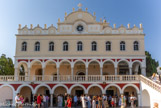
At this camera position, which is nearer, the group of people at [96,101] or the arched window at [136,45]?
the group of people at [96,101]

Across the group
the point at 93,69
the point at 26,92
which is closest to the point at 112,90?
the point at 93,69

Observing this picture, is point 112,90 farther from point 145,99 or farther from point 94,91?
point 145,99

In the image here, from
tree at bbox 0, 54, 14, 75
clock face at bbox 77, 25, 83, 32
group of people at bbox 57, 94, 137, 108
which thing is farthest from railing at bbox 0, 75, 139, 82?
tree at bbox 0, 54, 14, 75

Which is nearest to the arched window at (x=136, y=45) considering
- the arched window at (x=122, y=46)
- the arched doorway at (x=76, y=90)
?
the arched window at (x=122, y=46)

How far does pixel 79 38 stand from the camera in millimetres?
27062

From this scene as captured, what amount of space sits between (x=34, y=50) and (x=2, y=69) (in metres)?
14.8

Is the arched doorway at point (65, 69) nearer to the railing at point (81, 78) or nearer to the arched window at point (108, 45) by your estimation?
the railing at point (81, 78)

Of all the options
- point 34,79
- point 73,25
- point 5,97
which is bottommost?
point 5,97

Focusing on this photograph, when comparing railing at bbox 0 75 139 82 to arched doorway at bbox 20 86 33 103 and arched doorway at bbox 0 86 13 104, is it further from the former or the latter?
arched doorway at bbox 0 86 13 104

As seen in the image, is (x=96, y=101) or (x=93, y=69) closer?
(x=96, y=101)

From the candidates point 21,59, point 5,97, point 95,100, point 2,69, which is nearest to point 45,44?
point 21,59

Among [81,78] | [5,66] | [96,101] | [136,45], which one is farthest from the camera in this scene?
[5,66]

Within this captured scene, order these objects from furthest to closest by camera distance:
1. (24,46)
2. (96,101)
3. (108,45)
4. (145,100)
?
(24,46) → (108,45) → (145,100) → (96,101)

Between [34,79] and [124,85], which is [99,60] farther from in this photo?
[34,79]
